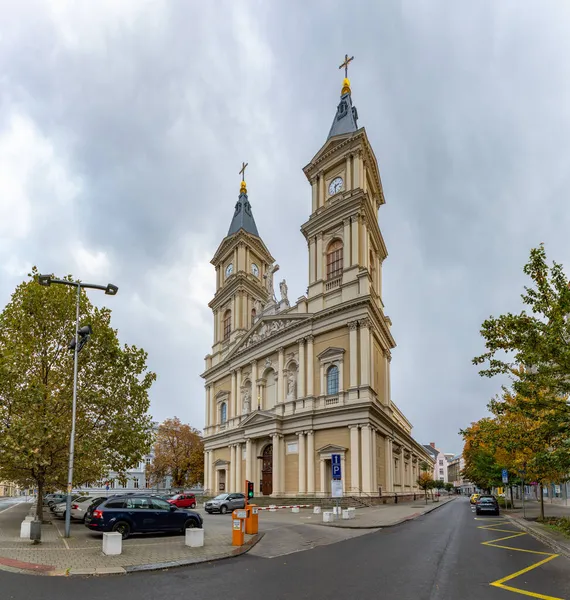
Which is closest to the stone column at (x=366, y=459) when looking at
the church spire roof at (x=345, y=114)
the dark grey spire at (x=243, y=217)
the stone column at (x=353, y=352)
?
the stone column at (x=353, y=352)

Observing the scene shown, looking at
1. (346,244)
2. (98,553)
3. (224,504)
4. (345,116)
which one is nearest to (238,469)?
(224,504)

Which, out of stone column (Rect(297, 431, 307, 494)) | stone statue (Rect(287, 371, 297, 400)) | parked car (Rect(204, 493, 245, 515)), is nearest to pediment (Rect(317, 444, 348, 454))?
stone column (Rect(297, 431, 307, 494))

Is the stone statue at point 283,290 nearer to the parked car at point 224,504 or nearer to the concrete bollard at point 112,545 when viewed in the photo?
the parked car at point 224,504

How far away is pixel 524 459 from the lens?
1075 inches

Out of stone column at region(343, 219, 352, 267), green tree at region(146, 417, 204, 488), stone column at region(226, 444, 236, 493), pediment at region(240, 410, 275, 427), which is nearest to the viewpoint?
stone column at region(343, 219, 352, 267)

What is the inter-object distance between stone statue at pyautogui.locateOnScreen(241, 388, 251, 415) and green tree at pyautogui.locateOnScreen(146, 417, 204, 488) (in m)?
18.2

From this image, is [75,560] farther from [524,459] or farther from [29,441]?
[524,459]

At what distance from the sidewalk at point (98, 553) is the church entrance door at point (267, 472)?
24.7 metres

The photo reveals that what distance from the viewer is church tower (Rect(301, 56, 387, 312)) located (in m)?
40.1

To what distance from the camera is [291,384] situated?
41844mm

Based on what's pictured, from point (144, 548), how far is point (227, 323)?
41931mm

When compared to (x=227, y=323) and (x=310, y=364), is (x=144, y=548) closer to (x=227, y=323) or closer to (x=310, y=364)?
(x=310, y=364)

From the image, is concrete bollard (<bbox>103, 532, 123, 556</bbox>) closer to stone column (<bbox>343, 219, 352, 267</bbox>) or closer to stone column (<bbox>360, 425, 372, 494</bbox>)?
stone column (<bbox>360, 425, 372, 494</bbox>)

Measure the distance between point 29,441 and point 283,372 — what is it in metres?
25.8
